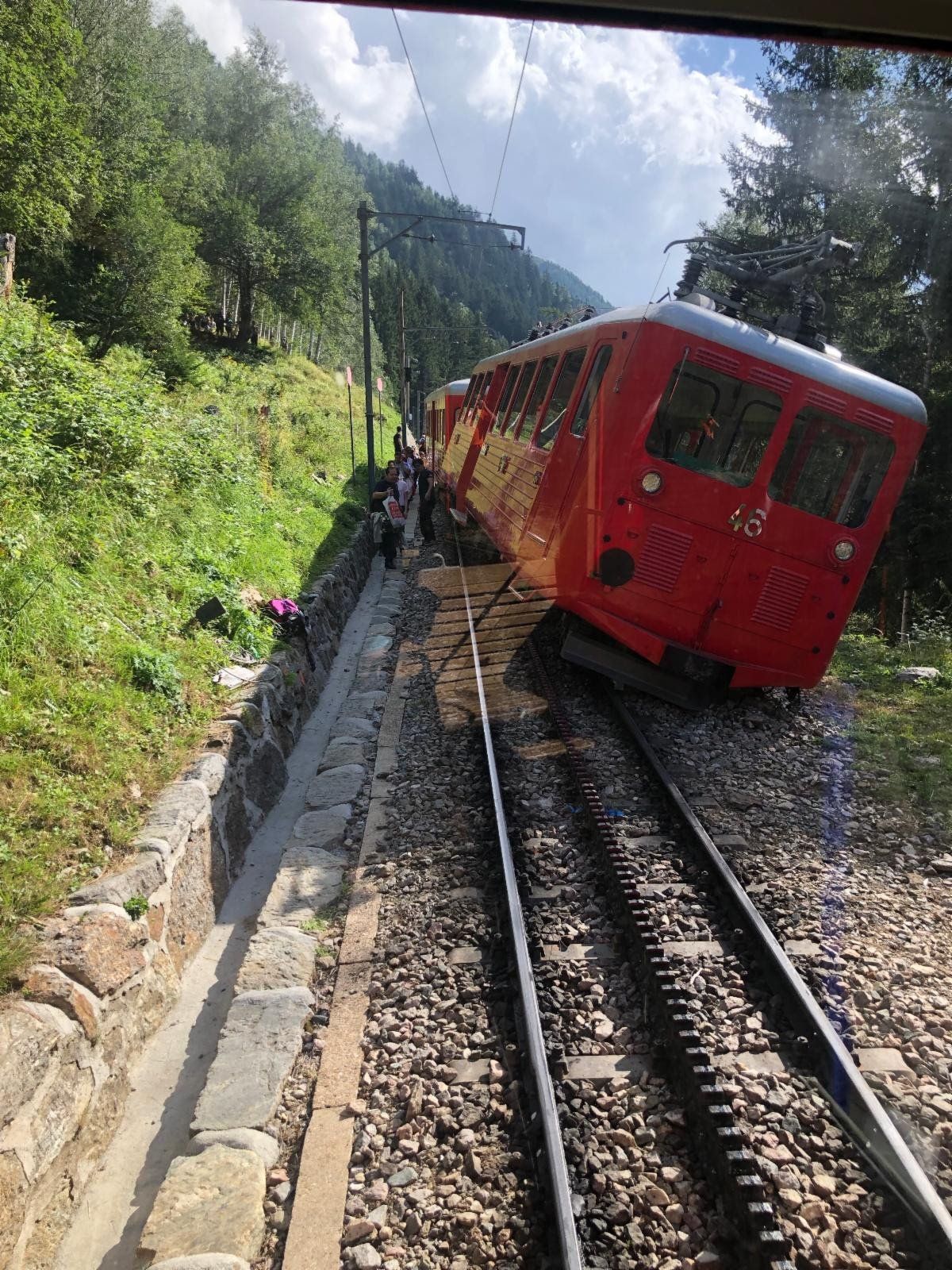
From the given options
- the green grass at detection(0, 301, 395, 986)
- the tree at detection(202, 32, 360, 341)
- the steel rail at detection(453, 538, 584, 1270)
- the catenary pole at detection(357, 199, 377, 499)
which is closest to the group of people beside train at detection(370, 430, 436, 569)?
the catenary pole at detection(357, 199, 377, 499)

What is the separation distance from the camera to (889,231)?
13.5 metres

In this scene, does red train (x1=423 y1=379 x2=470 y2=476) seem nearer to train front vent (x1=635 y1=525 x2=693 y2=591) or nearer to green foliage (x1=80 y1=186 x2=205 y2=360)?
green foliage (x1=80 y1=186 x2=205 y2=360)

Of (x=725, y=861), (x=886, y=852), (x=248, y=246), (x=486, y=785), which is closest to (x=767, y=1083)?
(x=725, y=861)

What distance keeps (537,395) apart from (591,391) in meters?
1.98

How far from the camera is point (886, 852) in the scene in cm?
492

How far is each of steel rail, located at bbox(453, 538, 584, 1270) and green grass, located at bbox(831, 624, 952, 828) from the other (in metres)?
3.05

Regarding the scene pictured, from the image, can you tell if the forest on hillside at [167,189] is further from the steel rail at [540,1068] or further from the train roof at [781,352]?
the steel rail at [540,1068]

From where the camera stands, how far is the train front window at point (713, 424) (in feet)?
19.5

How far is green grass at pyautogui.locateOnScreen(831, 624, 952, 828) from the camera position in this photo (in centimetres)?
579

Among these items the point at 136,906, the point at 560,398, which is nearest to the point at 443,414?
the point at 560,398

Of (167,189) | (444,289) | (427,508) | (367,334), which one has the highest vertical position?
(444,289)

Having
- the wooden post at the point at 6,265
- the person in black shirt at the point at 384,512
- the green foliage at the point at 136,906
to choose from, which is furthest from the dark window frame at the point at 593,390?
the wooden post at the point at 6,265

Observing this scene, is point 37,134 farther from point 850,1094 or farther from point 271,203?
point 271,203

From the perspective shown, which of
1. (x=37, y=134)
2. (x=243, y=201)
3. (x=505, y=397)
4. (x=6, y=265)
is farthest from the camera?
(x=243, y=201)
